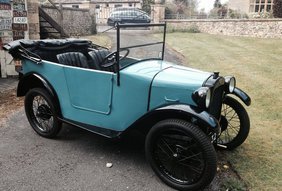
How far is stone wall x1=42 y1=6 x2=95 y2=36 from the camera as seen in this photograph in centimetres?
1652

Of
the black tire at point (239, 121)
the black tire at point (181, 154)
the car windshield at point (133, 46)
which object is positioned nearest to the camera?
the black tire at point (181, 154)

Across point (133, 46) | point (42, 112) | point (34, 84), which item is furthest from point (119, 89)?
point (34, 84)

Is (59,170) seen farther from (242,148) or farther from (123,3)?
(123,3)

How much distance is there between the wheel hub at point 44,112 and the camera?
4.14m

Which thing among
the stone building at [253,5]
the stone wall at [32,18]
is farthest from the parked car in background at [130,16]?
the stone wall at [32,18]

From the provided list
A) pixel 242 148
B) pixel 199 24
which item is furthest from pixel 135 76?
pixel 199 24

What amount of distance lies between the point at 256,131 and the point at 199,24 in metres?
18.2

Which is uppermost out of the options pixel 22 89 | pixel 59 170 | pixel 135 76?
pixel 135 76

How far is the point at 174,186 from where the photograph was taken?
9.88 feet

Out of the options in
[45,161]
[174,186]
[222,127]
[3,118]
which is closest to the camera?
[174,186]

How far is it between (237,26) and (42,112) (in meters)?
17.1

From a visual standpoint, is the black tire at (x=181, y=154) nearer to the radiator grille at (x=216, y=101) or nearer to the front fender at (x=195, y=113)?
the front fender at (x=195, y=113)

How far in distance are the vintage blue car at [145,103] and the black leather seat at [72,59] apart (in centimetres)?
1

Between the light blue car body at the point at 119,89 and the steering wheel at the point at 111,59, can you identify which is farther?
the steering wheel at the point at 111,59
